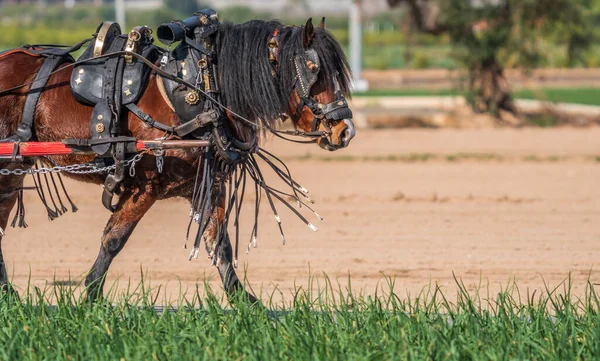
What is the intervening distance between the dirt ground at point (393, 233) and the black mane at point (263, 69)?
3.47 feet

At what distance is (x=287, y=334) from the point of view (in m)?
4.78

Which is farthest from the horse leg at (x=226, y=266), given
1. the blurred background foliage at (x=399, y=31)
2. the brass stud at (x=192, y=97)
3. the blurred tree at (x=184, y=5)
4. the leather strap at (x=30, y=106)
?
the blurred tree at (x=184, y=5)

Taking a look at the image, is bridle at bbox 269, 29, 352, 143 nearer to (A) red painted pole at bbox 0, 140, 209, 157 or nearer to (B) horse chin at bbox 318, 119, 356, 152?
(B) horse chin at bbox 318, 119, 356, 152

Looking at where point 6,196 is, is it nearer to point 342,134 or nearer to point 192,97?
point 192,97

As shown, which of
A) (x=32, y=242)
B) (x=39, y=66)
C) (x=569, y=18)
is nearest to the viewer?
(x=39, y=66)

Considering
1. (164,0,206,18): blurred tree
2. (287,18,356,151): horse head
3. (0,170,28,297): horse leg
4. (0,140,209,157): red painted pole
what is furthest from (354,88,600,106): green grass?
(0,140,209,157): red painted pole

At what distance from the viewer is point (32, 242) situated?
29.2 ft

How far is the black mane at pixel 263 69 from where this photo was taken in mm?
5535

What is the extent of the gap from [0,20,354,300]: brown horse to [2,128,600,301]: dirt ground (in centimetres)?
86

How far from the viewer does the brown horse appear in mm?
5512

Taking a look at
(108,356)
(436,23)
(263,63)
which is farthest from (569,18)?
(108,356)

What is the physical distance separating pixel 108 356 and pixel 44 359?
0.28m

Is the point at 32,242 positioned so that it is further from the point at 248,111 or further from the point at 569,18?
the point at 569,18

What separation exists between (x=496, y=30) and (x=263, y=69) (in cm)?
1403
